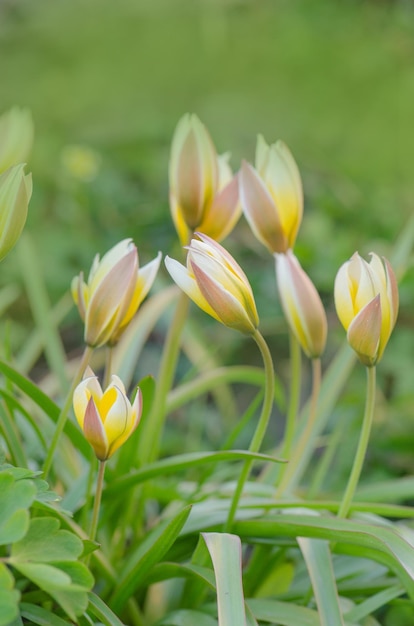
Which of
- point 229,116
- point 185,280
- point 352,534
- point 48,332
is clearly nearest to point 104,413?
point 185,280

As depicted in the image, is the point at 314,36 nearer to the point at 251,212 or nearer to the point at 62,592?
the point at 251,212

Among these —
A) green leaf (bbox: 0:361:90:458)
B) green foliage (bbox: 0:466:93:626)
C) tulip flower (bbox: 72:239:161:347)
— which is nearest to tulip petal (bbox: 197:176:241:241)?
tulip flower (bbox: 72:239:161:347)

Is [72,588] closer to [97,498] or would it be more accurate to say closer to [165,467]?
[97,498]

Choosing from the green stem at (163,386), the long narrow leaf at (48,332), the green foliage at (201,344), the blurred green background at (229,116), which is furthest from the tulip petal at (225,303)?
the blurred green background at (229,116)

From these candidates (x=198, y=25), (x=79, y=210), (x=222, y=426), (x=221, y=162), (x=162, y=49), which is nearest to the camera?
(x=221, y=162)

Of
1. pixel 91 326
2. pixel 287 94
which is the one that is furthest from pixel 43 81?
pixel 91 326

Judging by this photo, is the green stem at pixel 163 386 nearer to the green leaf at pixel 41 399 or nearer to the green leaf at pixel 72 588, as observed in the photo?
the green leaf at pixel 41 399
